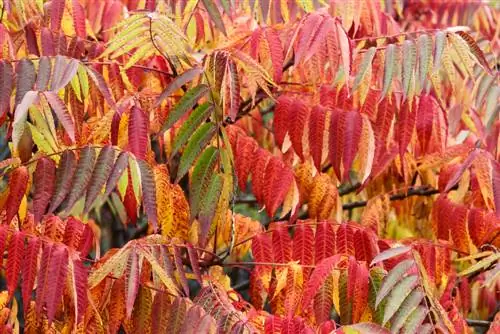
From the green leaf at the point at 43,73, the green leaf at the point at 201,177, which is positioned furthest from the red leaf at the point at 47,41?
the green leaf at the point at 201,177

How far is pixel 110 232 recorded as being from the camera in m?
5.09

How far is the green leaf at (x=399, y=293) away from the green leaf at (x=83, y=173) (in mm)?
752

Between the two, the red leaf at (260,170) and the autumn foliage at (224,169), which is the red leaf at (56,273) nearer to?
the autumn foliage at (224,169)

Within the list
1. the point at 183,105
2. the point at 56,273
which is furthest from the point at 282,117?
the point at 56,273

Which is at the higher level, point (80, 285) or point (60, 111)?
point (60, 111)

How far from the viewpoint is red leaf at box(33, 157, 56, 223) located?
2.01 meters

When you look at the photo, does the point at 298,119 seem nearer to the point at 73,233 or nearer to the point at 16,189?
the point at 73,233

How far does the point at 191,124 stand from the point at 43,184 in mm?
407

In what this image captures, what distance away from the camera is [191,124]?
7.32 feet

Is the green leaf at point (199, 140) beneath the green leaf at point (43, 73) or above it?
beneath

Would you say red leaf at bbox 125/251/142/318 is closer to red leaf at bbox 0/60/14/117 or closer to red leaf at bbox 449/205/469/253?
red leaf at bbox 0/60/14/117

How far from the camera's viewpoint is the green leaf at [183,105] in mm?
2211

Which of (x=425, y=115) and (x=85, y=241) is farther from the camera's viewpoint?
(x=425, y=115)

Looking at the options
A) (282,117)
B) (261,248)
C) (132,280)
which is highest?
(282,117)
